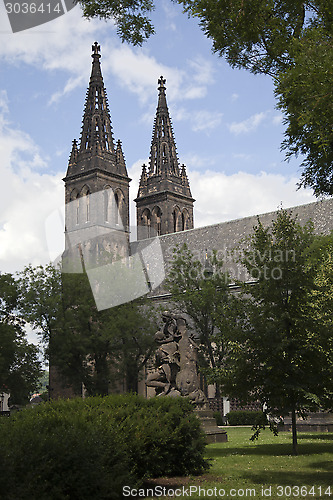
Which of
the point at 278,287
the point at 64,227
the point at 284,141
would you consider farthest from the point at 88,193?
the point at 284,141

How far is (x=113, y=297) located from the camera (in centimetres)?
4216

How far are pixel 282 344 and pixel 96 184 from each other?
171 ft

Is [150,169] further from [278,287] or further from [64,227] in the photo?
[278,287]

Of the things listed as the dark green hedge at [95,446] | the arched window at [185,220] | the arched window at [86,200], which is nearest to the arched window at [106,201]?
the arched window at [86,200]

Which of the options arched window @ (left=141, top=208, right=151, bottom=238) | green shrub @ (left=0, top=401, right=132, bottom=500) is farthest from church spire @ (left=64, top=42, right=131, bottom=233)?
green shrub @ (left=0, top=401, right=132, bottom=500)

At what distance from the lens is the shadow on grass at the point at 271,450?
15680mm

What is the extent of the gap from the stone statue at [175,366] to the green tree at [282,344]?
2943mm

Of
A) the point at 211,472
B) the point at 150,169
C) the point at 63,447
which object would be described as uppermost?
the point at 150,169

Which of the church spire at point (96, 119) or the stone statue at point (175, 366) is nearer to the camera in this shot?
the stone statue at point (175, 366)

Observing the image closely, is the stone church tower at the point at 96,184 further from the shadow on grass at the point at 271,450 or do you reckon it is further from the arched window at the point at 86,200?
the shadow on grass at the point at 271,450

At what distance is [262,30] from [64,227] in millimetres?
55629

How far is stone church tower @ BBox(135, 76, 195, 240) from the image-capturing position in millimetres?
70375

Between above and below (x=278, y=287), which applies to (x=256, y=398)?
below

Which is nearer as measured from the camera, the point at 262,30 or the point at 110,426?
the point at 110,426
